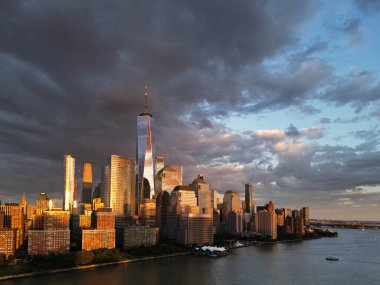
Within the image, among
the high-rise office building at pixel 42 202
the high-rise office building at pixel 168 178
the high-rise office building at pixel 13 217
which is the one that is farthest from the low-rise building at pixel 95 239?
the high-rise office building at pixel 168 178

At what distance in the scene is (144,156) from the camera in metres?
108

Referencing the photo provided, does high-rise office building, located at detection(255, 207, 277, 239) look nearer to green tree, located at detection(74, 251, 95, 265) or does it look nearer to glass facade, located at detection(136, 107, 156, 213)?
glass facade, located at detection(136, 107, 156, 213)

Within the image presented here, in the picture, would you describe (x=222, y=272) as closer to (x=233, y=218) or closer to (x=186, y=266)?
(x=186, y=266)

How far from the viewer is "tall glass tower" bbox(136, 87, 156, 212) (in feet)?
348

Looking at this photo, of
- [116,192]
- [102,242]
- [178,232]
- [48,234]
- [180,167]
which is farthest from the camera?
[180,167]

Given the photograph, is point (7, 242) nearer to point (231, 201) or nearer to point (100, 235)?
point (100, 235)

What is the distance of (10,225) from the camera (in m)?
75.1

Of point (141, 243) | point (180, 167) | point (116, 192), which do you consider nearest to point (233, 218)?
point (180, 167)

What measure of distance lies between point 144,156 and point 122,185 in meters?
10.3

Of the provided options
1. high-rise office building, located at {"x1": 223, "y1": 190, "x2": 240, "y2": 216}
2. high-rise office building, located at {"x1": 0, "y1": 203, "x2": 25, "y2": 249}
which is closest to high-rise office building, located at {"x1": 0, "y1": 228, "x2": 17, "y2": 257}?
high-rise office building, located at {"x1": 0, "y1": 203, "x2": 25, "y2": 249}

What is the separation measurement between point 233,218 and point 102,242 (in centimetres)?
6303

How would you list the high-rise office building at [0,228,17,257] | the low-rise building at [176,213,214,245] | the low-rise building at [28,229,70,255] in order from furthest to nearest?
the low-rise building at [176,213,214,245] < the low-rise building at [28,229,70,255] < the high-rise office building at [0,228,17,257]

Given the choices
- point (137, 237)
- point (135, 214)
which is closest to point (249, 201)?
point (135, 214)

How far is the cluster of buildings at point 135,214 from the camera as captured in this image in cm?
6303
